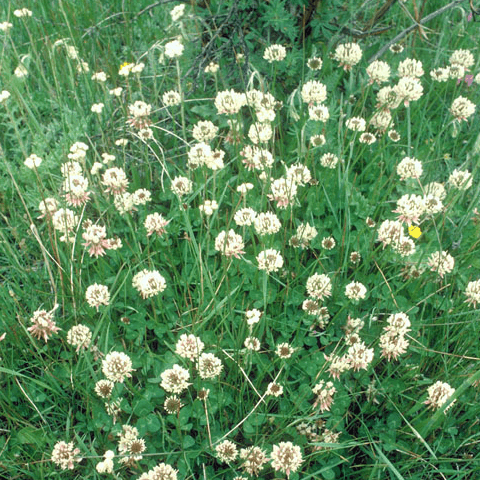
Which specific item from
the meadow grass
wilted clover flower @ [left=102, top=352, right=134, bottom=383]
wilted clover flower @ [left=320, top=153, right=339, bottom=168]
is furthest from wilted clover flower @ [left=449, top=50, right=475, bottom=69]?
wilted clover flower @ [left=102, top=352, right=134, bottom=383]

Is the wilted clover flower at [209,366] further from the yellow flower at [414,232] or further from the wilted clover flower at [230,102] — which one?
the wilted clover flower at [230,102]

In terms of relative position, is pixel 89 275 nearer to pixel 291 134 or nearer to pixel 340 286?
pixel 340 286

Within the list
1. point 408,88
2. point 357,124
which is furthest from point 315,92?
point 408,88

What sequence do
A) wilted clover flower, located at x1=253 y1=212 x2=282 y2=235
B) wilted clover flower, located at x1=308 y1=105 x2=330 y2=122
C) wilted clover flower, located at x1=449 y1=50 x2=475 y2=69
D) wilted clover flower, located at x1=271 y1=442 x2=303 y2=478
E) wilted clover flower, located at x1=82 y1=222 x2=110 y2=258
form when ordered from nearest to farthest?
wilted clover flower, located at x1=271 y1=442 x2=303 y2=478
wilted clover flower, located at x1=82 y1=222 x2=110 y2=258
wilted clover flower, located at x1=253 y1=212 x2=282 y2=235
wilted clover flower, located at x1=308 y1=105 x2=330 y2=122
wilted clover flower, located at x1=449 y1=50 x2=475 y2=69

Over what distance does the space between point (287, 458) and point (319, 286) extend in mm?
712

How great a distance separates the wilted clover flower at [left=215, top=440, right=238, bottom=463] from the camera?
181 cm

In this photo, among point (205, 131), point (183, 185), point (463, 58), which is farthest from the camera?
point (463, 58)

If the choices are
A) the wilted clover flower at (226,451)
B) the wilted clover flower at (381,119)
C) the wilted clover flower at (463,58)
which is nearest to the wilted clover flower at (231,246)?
the wilted clover flower at (226,451)

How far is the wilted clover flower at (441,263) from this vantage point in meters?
2.22

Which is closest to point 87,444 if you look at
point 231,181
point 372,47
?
point 231,181

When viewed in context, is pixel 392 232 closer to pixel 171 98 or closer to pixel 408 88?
pixel 408 88

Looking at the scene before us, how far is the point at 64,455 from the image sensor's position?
179cm

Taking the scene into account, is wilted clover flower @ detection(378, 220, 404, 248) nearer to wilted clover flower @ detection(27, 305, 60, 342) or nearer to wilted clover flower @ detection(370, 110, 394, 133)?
wilted clover flower @ detection(370, 110, 394, 133)

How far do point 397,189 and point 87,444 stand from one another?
193 centimetres
